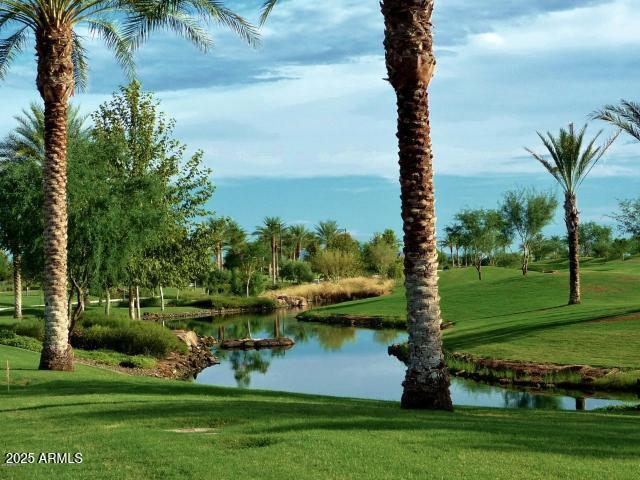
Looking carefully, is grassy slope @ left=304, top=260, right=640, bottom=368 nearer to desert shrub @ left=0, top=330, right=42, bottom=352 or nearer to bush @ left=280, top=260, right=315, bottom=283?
desert shrub @ left=0, top=330, right=42, bottom=352

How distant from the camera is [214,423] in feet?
36.6

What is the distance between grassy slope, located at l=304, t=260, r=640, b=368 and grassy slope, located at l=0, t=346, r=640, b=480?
1623 centimetres

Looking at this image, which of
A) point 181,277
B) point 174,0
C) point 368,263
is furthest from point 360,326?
point 368,263

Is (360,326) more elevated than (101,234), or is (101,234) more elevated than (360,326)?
(101,234)

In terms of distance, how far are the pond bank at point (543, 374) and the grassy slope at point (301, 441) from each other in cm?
1106

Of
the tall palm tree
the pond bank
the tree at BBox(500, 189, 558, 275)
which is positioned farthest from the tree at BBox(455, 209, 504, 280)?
the tall palm tree

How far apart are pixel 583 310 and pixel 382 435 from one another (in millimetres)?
→ 33579

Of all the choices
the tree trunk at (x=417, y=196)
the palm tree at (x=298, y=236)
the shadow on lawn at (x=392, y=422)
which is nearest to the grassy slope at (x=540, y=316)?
the tree trunk at (x=417, y=196)

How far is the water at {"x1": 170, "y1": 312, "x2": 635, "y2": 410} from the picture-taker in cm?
2411

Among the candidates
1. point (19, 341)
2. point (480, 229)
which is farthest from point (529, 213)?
point (19, 341)

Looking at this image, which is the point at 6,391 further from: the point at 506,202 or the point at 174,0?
→ the point at 506,202

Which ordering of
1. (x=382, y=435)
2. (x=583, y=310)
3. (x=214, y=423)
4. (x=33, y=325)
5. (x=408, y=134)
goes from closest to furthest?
(x=382, y=435) → (x=214, y=423) → (x=408, y=134) → (x=33, y=325) → (x=583, y=310)

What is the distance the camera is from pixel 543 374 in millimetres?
26531

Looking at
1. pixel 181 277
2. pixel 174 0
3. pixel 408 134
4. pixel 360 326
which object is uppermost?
pixel 174 0
